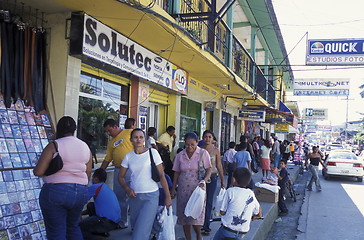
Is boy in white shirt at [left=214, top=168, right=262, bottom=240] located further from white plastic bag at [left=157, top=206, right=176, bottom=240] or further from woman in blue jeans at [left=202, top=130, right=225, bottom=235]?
woman in blue jeans at [left=202, top=130, right=225, bottom=235]

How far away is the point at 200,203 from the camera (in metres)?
4.25

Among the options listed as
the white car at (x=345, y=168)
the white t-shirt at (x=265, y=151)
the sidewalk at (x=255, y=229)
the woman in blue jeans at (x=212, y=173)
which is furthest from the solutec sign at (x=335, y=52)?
the woman in blue jeans at (x=212, y=173)

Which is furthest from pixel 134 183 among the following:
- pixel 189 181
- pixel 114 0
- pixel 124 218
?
pixel 114 0

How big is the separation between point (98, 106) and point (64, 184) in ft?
12.3

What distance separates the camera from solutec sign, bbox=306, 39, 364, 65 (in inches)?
511

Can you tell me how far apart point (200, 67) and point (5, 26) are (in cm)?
555

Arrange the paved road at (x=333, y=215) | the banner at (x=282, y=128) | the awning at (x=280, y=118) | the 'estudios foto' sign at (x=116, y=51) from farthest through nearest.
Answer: the banner at (x=282, y=128)
the awning at (x=280, y=118)
the paved road at (x=333, y=215)
the 'estudios foto' sign at (x=116, y=51)

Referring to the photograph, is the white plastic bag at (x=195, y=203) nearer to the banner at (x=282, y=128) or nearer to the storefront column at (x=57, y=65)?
the storefront column at (x=57, y=65)

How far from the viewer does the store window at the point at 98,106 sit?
6.32 metres

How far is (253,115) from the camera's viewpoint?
17609 millimetres

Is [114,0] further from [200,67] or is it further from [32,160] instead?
[200,67]

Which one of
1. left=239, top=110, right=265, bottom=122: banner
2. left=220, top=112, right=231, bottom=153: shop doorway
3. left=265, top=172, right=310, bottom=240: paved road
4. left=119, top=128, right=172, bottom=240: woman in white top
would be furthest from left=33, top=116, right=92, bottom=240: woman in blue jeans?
left=239, top=110, right=265, bottom=122: banner

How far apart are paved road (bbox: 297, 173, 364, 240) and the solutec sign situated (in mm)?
4998

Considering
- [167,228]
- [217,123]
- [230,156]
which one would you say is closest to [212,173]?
[167,228]
